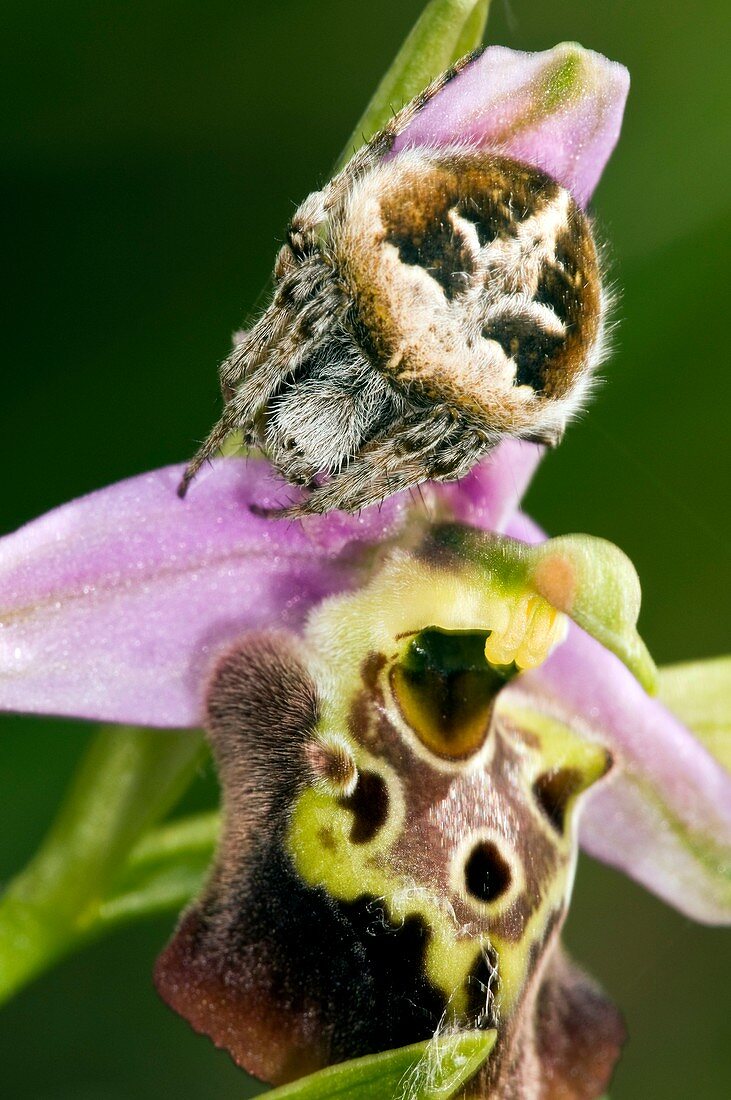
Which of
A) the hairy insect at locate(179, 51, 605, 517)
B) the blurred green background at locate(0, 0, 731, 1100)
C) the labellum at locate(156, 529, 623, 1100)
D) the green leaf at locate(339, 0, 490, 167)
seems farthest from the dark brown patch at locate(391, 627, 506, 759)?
the blurred green background at locate(0, 0, 731, 1100)

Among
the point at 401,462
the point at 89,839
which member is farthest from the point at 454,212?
the point at 89,839

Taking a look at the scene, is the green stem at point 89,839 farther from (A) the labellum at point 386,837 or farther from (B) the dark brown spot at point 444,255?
(B) the dark brown spot at point 444,255

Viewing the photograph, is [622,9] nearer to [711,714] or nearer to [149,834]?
[711,714]

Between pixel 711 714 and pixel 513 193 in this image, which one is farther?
pixel 711 714

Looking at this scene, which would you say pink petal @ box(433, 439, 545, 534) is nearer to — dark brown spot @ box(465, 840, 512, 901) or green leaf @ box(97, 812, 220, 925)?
dark brown spot @ box(465, 840, 512, 901)

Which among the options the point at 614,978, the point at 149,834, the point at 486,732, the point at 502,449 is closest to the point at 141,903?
the point at 149,834

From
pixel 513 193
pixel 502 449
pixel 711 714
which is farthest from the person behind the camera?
pixel 711 714
